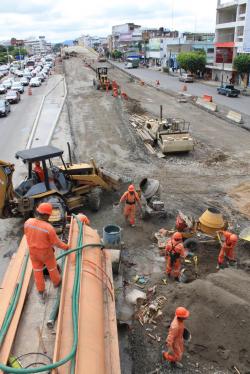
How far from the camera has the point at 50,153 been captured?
10.4 meters

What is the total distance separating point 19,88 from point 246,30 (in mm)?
28647

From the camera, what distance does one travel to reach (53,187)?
10844 mm

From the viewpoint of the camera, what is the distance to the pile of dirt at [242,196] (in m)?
12.7

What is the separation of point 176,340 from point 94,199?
20.2ft

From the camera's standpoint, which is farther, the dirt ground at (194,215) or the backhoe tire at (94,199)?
the backhoe tire at (94,199)

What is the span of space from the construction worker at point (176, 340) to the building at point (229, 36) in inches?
1785

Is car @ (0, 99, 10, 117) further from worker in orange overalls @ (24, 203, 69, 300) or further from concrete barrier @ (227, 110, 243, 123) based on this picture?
worker in orange overalls @ (24, 203, 69, 300)

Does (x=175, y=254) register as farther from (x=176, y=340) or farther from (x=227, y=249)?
(x=176, y=340)

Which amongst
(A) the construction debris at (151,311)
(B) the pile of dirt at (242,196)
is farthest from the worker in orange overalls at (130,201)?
(B) the pile of dirt at (242,196)

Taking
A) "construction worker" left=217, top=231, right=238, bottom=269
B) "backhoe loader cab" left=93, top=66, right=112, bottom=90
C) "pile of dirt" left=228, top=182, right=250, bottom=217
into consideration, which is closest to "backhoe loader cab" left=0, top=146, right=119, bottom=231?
"construction worker" left=217, top=231, right=238, bottom=269

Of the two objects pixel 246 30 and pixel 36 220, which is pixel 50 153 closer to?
pixel 36 220

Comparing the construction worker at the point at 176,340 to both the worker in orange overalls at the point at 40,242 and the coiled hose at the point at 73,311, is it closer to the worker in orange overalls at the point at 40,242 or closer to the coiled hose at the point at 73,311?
the coiled hose at the point at 73,311

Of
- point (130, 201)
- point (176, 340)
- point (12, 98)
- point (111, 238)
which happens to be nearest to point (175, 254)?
point (111, 238)

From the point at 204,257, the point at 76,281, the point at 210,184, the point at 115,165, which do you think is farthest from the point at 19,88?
the point at 76,281
